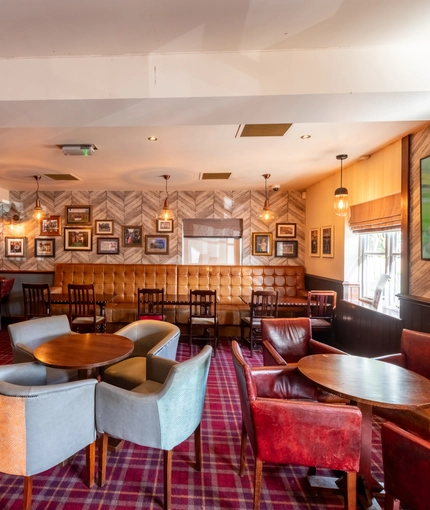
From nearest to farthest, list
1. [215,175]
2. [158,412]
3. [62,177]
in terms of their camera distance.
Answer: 1. [158,412]
2. [215,175]
3. [62,177]

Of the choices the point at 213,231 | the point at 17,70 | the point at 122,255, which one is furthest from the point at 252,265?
the point at 17,70

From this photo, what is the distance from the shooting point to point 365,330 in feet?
12.4

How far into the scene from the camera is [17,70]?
1922 millimetres

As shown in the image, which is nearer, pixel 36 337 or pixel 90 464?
pixel 90 464

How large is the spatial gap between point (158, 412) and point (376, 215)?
3462mm

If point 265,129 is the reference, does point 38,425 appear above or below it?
below

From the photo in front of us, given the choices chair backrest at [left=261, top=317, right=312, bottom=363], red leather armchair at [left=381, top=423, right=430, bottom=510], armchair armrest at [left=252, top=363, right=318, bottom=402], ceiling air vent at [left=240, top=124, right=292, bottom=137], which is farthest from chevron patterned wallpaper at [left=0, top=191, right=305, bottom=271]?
red leather armchair at [left=381, top=423, right=430, bottom=510]

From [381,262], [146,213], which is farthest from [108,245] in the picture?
[381,262]

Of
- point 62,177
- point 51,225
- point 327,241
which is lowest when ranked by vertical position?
point 327,241

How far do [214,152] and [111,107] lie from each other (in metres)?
1.85

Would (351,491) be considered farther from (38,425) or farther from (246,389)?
(38,425)

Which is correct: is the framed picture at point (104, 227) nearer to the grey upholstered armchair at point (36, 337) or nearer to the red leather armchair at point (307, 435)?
the grey upholstered armchair at point (36, 337)

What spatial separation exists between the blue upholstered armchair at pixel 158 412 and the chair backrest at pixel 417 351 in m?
1.89

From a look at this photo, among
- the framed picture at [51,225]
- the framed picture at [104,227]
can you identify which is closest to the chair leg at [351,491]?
the framed picture at [104,227]
